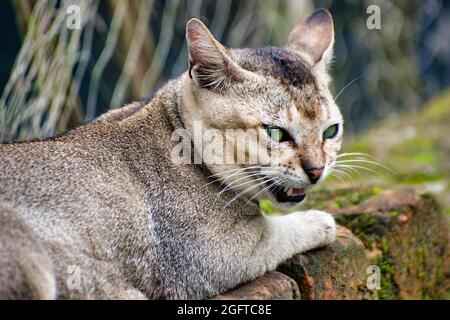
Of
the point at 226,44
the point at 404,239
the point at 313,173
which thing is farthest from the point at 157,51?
the point at 313,173

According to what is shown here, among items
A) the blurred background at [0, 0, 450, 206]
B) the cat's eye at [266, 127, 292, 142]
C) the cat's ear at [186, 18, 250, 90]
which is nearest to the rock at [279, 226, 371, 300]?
the cat's eye at [266, 127, 292, 142]

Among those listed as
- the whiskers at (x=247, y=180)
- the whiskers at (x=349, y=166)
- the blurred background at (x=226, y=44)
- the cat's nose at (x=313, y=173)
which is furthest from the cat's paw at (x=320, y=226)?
the blurred background at (x=226, y=44)

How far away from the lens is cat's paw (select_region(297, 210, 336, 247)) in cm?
443

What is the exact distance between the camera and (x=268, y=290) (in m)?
3.93

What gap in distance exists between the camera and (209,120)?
4.13 metres

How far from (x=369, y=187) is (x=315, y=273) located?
1.68 metres

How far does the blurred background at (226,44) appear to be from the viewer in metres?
6.20

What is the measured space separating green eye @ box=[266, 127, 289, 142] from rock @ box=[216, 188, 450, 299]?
83 cm

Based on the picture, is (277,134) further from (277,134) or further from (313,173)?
(313,173)

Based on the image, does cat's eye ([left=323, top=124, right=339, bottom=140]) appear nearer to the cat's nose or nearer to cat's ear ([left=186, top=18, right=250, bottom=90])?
the cat's nose

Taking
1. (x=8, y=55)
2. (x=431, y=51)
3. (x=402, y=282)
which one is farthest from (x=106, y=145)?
(x=431, y=51)

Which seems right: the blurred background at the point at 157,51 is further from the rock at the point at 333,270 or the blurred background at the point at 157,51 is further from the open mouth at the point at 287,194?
the rock at the point at 333,270

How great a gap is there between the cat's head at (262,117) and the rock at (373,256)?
516mm
